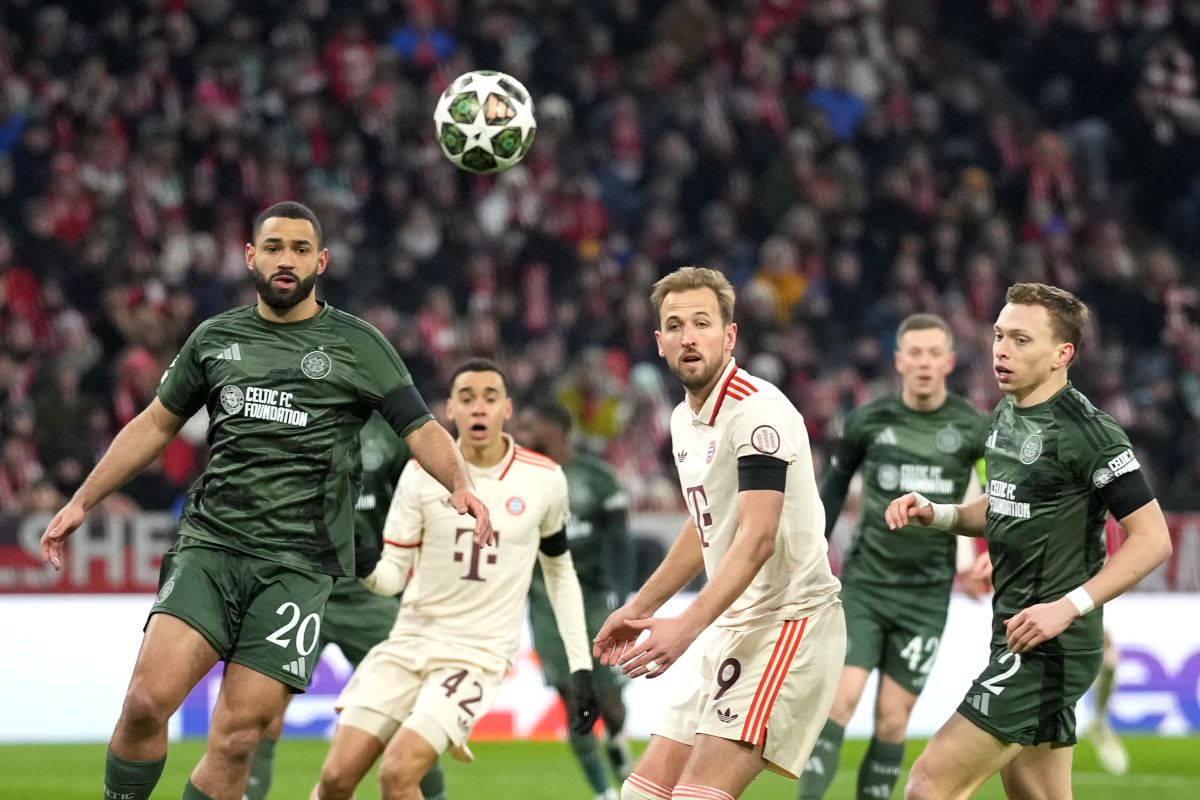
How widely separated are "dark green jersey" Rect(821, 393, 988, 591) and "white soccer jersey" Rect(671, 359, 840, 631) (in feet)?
9.69

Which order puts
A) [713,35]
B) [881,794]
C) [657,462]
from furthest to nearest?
[713,35], [657,462], [881,794]

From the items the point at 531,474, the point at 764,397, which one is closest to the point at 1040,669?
the point at 764,397

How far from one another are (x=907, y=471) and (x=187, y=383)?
3875 millimetres

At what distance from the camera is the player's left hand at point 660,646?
5039 millimetres

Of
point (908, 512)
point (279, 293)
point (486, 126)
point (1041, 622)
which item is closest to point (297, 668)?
point (279, 293)

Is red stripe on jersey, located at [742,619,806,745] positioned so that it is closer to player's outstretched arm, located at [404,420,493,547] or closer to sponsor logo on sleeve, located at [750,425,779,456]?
sponsor logo on sleeve, located at [750,425,779,456]

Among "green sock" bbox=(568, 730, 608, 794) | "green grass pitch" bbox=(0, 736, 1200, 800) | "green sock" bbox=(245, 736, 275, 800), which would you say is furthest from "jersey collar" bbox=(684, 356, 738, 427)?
"green grass pitch" bbox=(0, 736, 1200, 800)

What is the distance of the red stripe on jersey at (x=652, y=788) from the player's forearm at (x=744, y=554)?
0.65 m

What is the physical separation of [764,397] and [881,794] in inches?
139

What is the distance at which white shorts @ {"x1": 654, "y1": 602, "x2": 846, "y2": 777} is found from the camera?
5.61 metres

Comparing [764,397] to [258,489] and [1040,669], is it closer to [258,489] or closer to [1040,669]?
[1040,669]

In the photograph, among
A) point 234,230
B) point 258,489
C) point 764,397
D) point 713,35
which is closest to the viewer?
point 764,397

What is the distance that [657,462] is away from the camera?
615 inches

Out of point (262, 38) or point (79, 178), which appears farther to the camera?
point (262, 38)
